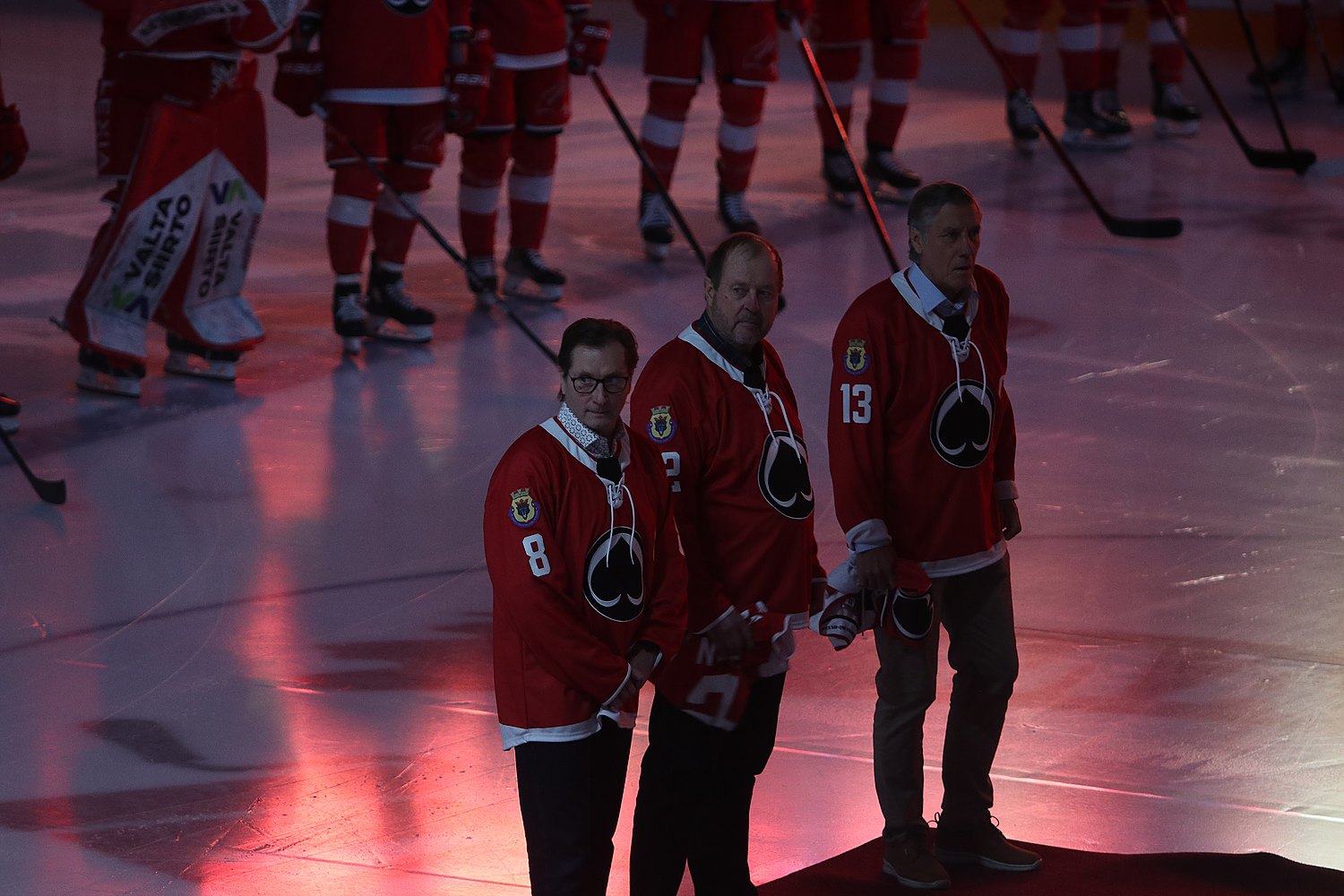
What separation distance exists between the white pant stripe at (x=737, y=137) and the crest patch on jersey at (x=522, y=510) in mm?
4647

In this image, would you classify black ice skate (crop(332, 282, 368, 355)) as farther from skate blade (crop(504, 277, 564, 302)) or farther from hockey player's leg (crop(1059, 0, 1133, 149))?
hockey player's leg (crop(1059, 0, 1133, 149))

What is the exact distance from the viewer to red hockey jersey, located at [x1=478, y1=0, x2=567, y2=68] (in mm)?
5621

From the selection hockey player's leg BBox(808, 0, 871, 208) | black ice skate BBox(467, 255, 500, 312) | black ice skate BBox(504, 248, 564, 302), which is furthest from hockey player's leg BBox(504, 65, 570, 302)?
hockey player's leg BBox(808, 0, 871, 208)

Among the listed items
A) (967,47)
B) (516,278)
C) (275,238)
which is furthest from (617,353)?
(967,47)

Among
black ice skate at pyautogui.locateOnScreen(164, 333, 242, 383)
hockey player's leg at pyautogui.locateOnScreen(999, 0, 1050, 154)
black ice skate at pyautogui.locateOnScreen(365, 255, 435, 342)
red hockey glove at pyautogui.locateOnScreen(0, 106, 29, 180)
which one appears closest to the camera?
red hockey glove at pyautogui.locateOnScreen(0, 106, 29, 180)

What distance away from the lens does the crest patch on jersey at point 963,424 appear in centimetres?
254

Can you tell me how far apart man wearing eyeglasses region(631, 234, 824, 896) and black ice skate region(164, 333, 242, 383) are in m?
2.92

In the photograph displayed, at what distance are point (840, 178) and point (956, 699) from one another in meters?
4.81

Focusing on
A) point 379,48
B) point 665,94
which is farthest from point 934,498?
point 665,94

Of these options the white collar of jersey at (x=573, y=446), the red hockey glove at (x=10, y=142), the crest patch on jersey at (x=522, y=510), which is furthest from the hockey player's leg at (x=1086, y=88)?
the crest patch on jersey at (x=522, y=510)

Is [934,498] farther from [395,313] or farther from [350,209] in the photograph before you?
[395,313]

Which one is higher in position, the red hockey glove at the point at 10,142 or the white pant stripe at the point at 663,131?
the red hockey glove at the point at 10,142

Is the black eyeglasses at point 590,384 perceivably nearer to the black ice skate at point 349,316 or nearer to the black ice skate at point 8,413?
the black ice skate at point 8,413

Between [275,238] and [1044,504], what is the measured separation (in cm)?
344
